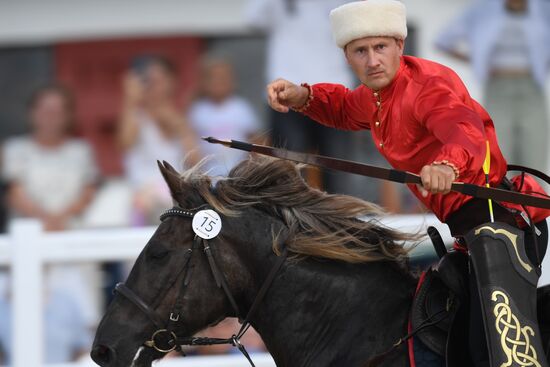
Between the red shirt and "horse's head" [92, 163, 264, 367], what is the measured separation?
647 mm

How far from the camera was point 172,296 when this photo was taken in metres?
3.78

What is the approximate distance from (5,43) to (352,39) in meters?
5.67

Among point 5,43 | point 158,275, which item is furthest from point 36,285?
point 5,43

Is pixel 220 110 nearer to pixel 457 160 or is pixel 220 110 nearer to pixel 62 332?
pixel 62 332

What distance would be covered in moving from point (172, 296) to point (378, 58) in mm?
1079

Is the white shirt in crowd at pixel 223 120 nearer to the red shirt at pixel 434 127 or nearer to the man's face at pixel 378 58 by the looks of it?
the red shirt at pixel 434 127

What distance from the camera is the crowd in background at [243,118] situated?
24.7ft

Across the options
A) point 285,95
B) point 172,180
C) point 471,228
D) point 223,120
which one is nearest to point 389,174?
point 471,228

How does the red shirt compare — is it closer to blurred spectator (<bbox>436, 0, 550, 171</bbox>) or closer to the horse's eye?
A: the horse's eye

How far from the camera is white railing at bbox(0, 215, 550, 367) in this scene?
19.4ft

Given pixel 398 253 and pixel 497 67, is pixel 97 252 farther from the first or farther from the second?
pixel 497 67

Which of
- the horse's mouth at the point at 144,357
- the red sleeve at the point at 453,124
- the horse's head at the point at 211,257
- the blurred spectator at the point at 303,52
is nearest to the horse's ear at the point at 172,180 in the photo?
the horse's head at the point at 211,257

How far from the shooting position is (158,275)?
12.5ft

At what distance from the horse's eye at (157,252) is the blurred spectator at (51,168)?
167 inches
